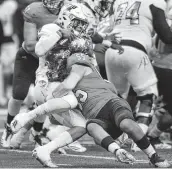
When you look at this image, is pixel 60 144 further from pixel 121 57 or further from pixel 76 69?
pixel 121 57

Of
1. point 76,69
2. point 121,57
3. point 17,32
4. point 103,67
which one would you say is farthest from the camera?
point 17,32

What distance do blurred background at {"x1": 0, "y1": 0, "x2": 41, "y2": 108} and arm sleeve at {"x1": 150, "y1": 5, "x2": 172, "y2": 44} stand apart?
6.74 meters

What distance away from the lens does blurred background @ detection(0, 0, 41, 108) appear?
1565 cm

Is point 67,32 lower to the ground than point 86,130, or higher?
higher

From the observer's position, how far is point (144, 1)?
30.3ft

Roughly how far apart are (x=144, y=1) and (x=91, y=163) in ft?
7.41

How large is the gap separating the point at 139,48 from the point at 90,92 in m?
1.92

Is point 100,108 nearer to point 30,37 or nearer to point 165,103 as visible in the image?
point 30,37

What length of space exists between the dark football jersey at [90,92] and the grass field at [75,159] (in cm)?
48

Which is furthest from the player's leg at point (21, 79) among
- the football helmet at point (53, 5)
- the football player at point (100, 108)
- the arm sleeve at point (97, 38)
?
the football player at point (100, 108)

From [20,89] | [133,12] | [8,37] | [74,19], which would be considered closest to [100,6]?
[133,12]

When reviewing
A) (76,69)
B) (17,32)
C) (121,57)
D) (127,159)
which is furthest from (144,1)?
(17,32)

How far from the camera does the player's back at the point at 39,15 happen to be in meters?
9.20

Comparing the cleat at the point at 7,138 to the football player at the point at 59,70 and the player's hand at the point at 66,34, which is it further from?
the player's hand at the point at 66,34
